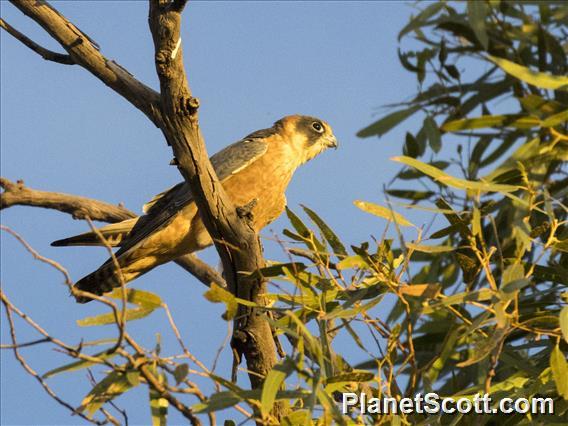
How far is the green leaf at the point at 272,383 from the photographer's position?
2555 millimetres

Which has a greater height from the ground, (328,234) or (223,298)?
(328,234)

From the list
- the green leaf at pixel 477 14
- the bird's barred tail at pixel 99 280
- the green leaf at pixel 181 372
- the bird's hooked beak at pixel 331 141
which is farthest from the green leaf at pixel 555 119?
the bird's hooked beak at pixel 331 141

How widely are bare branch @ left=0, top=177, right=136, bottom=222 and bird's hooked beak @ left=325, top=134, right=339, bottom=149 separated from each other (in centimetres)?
139

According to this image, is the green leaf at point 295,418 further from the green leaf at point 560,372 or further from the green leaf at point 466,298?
the green leaf at point 560,372

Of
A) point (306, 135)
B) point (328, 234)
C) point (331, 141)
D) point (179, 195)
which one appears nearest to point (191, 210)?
point (179, 195)

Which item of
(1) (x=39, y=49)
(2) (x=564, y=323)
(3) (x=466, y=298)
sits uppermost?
(1) (x=39, y=49)

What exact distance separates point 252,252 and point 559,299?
1207 mm

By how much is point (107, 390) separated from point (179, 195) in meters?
2.56

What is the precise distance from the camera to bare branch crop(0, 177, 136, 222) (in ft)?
17.6

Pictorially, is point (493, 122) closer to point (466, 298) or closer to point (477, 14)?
point (477, 14)

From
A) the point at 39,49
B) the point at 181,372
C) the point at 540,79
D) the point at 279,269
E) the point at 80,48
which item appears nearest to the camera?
the point at 181,372

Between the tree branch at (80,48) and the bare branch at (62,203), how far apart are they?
72.1 inches

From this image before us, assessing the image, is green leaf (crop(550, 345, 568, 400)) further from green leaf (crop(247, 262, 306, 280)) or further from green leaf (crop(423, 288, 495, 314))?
green leaf (crop(247, 262, 306, 280))

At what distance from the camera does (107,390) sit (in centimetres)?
270
